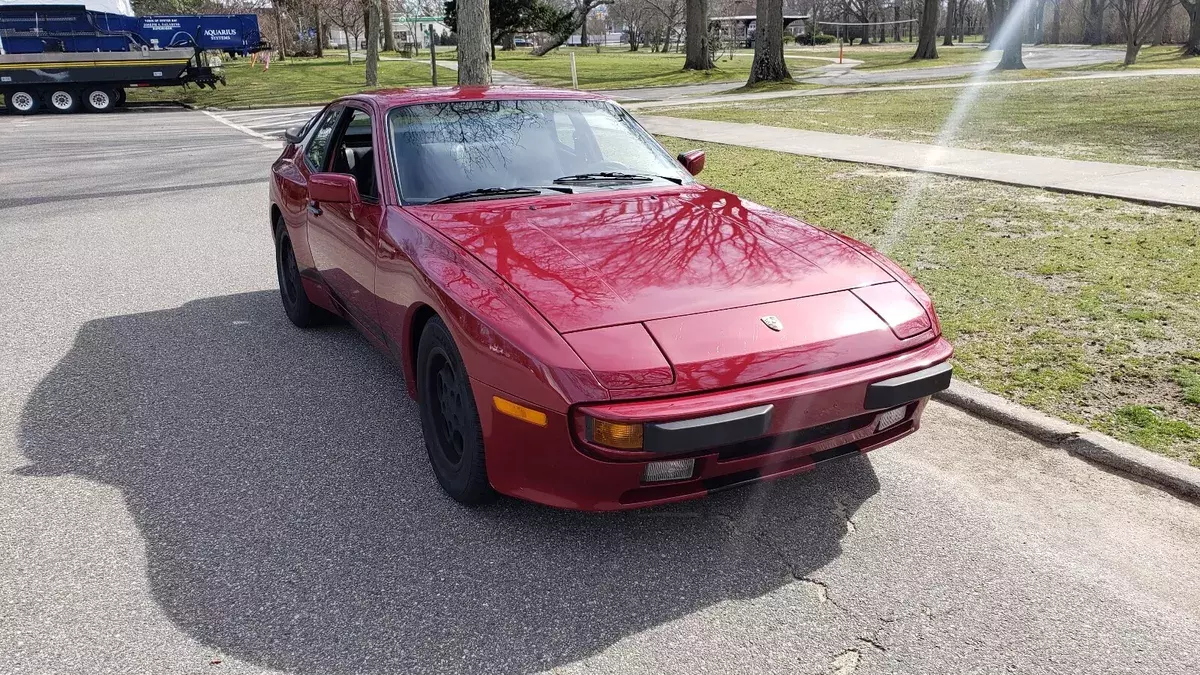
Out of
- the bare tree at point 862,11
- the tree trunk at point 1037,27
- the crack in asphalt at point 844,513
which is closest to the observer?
the crack in asphalt at point 844,513

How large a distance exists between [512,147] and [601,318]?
5.40ft

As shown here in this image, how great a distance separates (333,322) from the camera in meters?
5.66

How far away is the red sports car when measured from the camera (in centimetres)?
267

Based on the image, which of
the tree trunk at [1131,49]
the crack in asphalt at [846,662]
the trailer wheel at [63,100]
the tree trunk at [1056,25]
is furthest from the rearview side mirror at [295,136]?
the tree trunk at [1056,25]

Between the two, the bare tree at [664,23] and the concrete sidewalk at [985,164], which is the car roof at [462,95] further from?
the bare tree at [664,23]

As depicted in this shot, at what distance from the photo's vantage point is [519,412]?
276cm

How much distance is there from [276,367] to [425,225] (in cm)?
184

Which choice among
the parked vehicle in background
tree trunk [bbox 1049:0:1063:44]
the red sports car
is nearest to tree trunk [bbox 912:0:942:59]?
the parked vehicle in background

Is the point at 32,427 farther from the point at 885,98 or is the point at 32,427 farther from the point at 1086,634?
the point at 885,98

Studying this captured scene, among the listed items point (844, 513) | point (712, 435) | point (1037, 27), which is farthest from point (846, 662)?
point (1037, 27)

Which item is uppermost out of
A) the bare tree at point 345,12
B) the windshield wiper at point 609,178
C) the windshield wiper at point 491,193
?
the bare tree at point 345,12

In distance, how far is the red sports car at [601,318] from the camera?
2.67 meters

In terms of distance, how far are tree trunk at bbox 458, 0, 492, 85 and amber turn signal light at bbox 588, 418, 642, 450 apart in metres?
12.0

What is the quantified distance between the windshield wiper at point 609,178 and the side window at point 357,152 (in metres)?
0.94
